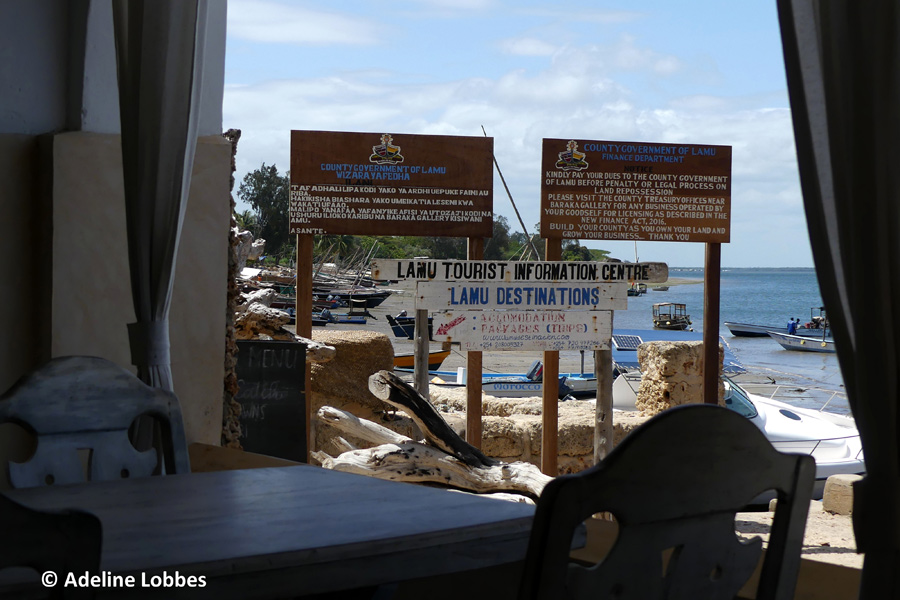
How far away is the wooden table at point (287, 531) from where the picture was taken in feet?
4.29

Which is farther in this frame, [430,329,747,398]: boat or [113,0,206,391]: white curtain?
[430,329,747,398]: boat

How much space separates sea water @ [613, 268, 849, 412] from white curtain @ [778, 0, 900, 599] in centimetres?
7

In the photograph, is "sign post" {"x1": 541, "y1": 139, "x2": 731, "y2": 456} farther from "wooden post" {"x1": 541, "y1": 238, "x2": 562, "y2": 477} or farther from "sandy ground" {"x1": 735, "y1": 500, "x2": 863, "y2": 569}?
"sandy ground" {"x1": 735, "y1": 500, "x2": 863, "y2": 569}

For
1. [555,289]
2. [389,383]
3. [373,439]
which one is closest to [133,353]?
[389,383]

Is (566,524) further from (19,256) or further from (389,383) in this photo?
(389,383)

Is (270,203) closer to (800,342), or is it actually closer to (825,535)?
(800,342)

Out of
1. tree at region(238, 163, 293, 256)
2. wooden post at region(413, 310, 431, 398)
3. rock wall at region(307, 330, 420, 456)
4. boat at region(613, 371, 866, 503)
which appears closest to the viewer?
wooden post at region(413, 310, 431, 398)

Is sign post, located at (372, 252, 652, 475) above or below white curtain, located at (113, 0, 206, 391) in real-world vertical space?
below

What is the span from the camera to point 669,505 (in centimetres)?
108

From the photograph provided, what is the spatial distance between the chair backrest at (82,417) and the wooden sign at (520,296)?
10.8 feet

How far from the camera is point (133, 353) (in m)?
2.98

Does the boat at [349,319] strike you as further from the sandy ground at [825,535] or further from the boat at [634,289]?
the sandy ground at [825,535]

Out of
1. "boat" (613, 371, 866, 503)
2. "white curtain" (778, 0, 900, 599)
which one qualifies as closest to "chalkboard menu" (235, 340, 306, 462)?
"white curtain" (778, 0, 900, 599)

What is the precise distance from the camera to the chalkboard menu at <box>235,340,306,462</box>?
4.61m
